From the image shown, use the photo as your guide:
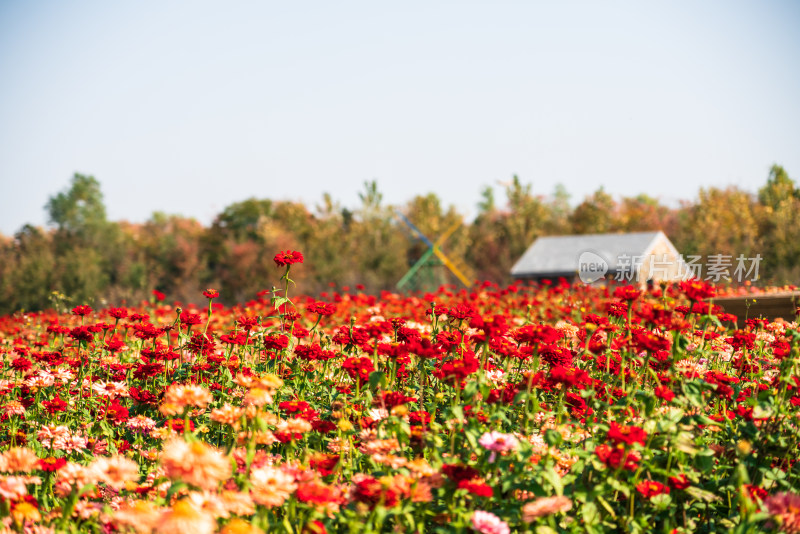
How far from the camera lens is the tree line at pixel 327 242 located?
26.6m

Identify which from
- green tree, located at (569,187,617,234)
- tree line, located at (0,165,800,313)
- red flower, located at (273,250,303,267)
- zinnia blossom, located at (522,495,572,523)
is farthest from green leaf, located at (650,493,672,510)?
green tree, located at (569,187,617,234)

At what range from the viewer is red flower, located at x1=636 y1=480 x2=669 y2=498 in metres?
2.63

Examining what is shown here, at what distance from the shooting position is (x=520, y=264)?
34062mm

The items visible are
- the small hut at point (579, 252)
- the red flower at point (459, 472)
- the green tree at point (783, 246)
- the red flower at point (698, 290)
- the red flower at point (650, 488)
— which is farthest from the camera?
the small hut at point (579, 252)

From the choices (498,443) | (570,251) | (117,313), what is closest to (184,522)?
(498,443)

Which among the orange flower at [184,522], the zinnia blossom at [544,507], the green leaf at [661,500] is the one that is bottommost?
the green leaf at [661,500]

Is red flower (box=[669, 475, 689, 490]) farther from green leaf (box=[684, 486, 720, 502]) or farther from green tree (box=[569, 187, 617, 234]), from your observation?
green tree (box=[569, 187, 617, 234])

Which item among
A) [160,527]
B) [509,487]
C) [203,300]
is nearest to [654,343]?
[509,487]

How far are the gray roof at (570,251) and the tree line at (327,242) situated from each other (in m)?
2.35

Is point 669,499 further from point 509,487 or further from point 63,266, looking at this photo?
point 63,266

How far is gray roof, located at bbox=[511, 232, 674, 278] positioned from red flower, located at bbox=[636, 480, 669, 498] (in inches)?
1156

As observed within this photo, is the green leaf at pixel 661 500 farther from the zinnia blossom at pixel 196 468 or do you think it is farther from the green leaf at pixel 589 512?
the zinnia blossom at pixel 196 468

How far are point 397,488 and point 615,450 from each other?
87 cm

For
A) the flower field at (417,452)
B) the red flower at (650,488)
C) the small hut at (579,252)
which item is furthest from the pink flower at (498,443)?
the small hut at (579,252)
